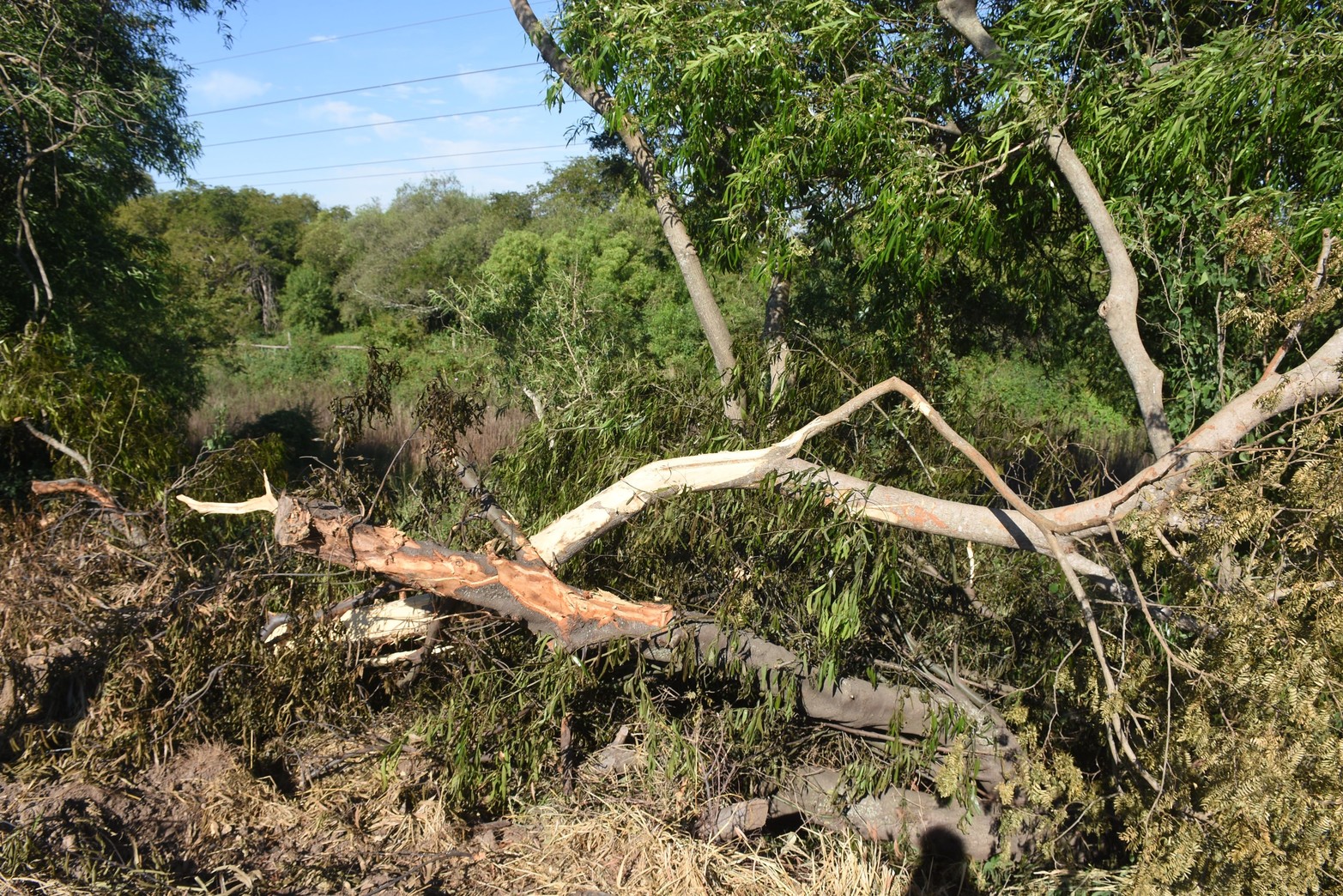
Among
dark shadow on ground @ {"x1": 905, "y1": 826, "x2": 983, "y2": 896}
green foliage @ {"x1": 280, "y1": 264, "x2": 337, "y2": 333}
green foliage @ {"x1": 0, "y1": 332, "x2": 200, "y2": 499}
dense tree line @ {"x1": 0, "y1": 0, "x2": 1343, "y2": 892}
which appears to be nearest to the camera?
dense tree line @ {"x1": 0, "y1": 0, "x2": 1343, "y2": 892}

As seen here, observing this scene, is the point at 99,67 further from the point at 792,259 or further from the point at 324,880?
the point at 324,880

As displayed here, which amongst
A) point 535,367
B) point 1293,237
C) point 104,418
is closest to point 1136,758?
point 1293,237

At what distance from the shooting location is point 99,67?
28.7 feet

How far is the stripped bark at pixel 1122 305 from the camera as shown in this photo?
4746 millimetres

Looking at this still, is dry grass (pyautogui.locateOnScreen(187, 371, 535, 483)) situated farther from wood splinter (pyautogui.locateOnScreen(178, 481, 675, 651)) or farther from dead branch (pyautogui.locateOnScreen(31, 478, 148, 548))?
wood splinter (pyautogui.locateOnScreen(178, 481, 675, 651))

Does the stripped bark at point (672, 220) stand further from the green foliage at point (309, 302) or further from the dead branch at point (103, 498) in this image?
the green foliage at point (309, 302)

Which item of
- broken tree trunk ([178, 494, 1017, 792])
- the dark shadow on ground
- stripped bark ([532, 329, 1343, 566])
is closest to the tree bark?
stripped bark ([532, 329, 1343, 566])

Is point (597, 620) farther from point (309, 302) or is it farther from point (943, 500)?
point (309, 302)

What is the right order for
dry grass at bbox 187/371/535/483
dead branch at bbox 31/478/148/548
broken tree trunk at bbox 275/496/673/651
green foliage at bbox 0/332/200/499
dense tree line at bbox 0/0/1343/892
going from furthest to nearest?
dry grass at bbox 187/371/535/483, green foliage at bbox 0/332/200/499, dead branch at bbox 31/478/148/548, broken tree trunk at bbox 275/496/673/651, dense tree line at bbox 0/0/1343/892

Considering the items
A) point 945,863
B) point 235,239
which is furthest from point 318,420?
point 235,239

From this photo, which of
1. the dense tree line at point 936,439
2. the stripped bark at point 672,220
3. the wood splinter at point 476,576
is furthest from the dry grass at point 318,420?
the wood splinter at point 476,576

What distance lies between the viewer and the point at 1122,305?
16.1ft

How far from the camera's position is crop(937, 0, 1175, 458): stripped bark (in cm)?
475

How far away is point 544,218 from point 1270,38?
1045 inches
